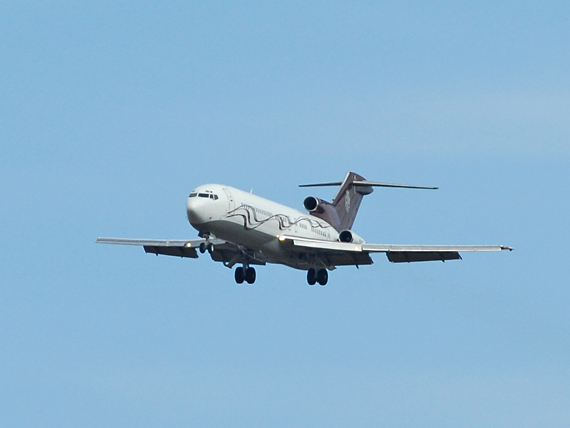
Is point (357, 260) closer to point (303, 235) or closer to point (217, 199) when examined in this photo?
point (303, 235)

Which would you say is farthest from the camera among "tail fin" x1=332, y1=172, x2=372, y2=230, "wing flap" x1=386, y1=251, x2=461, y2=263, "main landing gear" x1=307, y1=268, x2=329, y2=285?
"tail fin" x1=332, y1=172, x2=372, y2=230

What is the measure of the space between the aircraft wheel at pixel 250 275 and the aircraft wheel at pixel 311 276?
7.73ft

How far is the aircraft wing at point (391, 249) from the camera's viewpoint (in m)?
55.6

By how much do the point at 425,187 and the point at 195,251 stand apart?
10.7m

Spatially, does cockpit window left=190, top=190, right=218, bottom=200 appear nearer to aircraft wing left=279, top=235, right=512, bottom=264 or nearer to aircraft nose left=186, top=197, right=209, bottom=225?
aircraft nose left=186, top=197, right=209, bottom=225

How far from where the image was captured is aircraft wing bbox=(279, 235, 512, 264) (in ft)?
182

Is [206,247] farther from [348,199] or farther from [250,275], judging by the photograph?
[348,199]

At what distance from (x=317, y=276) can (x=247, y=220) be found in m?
5.76

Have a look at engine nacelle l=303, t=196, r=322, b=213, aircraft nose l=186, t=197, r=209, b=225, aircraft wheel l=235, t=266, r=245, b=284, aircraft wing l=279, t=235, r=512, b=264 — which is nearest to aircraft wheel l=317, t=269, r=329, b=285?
aircraft wing l=279, t=235, r=512, b=264

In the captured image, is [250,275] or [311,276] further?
[311,276]

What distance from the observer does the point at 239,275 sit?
58281 millimetres

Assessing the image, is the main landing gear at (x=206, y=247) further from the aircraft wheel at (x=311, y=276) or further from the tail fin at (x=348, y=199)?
the tail fin at (x=348, y=199)

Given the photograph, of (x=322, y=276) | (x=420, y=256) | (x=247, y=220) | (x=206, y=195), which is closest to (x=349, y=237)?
(x=322, y=276)

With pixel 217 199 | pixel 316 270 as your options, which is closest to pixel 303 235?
pixel 316 270
